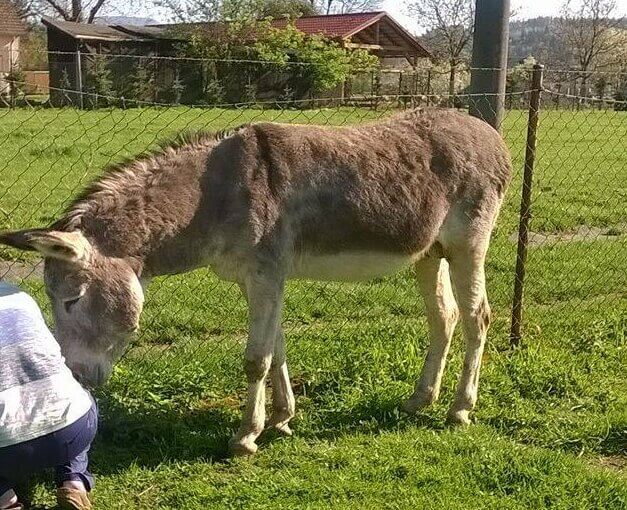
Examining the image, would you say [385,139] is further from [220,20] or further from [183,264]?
[220,20]

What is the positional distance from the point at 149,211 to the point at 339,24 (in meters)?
34.4

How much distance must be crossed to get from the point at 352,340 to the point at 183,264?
6.52ft

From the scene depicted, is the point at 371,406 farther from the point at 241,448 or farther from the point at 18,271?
the point at 18,271

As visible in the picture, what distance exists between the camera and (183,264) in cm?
395

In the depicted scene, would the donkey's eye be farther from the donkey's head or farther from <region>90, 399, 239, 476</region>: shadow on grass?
<region>90, 399, 239, 476</region>: shadow on grass

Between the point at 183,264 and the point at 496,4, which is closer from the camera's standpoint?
the point at 183,264

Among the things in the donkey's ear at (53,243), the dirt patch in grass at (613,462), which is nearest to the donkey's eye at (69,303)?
the donkey's ear at (53,243)

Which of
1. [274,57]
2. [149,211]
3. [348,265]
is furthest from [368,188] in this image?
[274,57]

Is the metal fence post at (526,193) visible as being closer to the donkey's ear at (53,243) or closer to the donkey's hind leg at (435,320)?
the donkey's hind leg at (435,320)

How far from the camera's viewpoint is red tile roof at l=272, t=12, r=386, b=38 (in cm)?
3528

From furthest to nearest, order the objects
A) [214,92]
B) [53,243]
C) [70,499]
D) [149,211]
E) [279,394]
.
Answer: [214,92], [279,394], [149,211], [70,499], [53,243]

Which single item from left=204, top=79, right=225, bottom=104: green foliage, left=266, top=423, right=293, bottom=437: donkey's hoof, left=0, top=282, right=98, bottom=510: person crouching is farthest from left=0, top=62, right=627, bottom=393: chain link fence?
left=204, top=79, right=225, bottom=104: green foliage

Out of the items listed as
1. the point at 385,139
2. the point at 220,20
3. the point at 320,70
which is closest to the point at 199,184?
the point at 385,139

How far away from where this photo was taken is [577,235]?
8961mm
